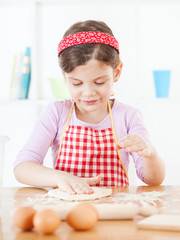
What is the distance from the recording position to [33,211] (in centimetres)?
64

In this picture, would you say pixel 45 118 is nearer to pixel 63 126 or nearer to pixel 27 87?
pixel 63 126

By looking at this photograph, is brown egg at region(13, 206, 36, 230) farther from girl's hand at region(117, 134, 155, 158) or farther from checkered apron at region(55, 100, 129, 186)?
checkered apron at region(55, 100, 129, 186)

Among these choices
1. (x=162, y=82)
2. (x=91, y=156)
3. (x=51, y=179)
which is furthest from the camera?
(x=162, y=82)

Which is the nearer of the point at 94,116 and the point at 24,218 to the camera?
the point at 24,218

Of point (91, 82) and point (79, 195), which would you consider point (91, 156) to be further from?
point (79, 195)

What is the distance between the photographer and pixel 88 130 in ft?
4.82

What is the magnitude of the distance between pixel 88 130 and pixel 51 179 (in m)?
0.35

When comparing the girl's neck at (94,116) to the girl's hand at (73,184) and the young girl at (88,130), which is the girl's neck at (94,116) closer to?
the young girl at (88,130)

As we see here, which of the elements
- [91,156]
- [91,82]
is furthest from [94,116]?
[91,82]

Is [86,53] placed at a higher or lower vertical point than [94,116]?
higher

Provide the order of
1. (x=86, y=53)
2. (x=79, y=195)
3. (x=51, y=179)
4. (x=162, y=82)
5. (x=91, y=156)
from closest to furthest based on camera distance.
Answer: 1. (x=79, y=195)
2. (x=51, y=179)
3. (x=86, y=53)
4. (x=91, y=156)
5. (x=162, y=82)

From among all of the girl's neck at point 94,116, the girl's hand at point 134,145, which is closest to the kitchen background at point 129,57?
the girl's neck at point 94,116

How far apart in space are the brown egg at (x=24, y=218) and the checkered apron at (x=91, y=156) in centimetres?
75

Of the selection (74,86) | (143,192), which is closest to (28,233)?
(143,192)
